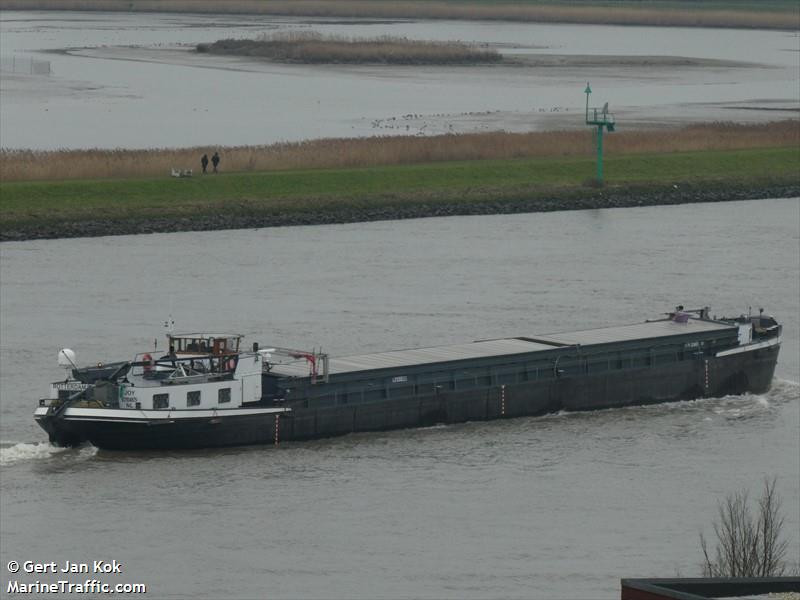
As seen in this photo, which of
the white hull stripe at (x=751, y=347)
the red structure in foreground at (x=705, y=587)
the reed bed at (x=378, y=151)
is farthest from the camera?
the reed bed at (x=378, y=151)

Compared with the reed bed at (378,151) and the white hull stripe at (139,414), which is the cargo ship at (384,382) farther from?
the reed bed at (378,151)

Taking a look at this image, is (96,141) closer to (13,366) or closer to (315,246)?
(315,246)

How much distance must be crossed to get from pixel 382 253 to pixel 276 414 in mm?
29616

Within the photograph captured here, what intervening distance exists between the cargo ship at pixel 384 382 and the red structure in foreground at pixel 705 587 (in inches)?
1083

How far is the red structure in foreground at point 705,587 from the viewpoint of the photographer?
26.8 m

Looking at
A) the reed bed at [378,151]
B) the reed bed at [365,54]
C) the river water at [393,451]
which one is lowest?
the river water at [393,451]

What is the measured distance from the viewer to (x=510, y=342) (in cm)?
6238

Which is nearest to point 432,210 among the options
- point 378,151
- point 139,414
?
point 378,151

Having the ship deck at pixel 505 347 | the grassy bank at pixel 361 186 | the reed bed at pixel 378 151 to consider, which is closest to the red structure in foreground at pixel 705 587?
the ship deck at pixel 505 347

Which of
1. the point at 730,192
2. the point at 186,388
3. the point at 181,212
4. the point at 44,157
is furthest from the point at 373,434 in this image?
the point at 730,192

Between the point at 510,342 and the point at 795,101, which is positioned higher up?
the point at 795,101

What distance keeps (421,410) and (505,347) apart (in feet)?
16.3

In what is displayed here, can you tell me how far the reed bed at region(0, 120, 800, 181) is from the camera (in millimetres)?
98188

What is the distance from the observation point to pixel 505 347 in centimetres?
6134
